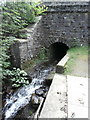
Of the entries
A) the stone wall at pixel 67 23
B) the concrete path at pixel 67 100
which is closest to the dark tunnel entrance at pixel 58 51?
the stone wall at pixel 67 23

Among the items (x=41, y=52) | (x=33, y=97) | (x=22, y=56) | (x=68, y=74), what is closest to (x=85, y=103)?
(x=68, y=74)

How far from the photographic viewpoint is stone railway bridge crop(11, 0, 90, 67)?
5582mm

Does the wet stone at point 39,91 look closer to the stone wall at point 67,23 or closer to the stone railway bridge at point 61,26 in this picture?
the stone railway bridge at point 61,26

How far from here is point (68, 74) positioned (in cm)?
281

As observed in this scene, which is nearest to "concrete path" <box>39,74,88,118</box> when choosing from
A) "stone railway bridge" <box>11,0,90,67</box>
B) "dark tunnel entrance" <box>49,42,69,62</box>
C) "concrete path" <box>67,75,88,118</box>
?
"concrete path" <box>67,75,88,118</box>

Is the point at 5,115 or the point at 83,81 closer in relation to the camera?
the point at 83,81

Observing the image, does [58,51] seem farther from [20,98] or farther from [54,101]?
[54,101]

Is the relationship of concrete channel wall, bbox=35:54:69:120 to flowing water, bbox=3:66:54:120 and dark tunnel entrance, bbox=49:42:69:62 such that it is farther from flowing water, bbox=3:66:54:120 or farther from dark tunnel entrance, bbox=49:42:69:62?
dark tunnel entrance, bbox=49:42:69:62

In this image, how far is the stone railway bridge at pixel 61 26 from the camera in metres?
5.58

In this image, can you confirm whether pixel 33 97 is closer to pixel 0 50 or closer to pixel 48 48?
pixel 0 50

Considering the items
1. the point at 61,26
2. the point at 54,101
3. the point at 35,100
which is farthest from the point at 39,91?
the point at 61,26

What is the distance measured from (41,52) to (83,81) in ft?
12.6

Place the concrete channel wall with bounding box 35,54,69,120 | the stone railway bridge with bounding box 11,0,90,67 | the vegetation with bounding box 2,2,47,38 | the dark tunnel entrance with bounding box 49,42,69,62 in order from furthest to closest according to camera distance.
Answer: the dark tunnel entrance with bounding box 49,42,69,62
the stone railway bridge with bounding box 11,0,90,67
the vegetation with bounding box 2,2,47,38
the concrete channel wall with bounding box 35,54,69,120

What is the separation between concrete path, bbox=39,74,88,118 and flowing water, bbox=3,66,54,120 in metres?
1.48
